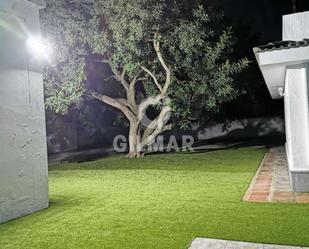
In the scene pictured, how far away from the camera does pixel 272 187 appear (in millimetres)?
8375

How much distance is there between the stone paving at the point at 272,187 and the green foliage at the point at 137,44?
17.0 feet

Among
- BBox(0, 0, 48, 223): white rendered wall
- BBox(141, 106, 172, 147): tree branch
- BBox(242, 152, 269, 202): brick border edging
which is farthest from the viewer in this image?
BBox(141, 106, 172, 147): tree branch

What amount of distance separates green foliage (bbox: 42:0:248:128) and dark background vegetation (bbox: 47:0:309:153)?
2.43 metres

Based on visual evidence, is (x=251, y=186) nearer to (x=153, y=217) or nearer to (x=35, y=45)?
(x=153, y=217)

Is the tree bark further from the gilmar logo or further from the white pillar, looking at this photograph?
the white pillar

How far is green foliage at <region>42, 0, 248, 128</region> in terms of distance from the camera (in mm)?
13672

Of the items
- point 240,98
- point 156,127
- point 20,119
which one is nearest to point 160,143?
point 156,127

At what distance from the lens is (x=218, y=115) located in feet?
85.8

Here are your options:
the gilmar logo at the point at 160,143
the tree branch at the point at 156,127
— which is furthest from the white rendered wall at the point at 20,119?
the gilmar logo at the point at 160,143

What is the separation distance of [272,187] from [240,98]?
62.2ft

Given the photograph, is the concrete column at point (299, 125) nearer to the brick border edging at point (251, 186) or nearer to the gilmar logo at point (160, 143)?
the brick border edging at point (251, 186)

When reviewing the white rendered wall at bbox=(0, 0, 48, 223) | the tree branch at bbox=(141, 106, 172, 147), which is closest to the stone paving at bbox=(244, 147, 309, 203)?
the white rendered wall at bbox=(0, 0, 48, 223)

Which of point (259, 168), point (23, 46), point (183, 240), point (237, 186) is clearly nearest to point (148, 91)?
point (259, 168)

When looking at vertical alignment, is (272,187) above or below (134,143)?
below
